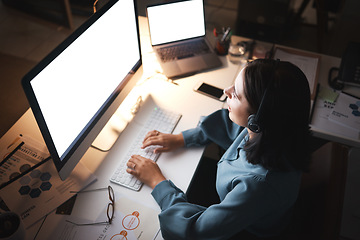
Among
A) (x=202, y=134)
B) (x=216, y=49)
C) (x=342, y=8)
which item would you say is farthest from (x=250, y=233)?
(x=342, y=8)

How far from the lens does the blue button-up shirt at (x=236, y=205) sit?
0.99 metres

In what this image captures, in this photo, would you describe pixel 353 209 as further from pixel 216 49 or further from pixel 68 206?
pixel 68 206

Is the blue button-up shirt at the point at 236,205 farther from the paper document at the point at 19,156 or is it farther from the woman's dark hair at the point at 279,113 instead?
the paper document at the point at 19,156

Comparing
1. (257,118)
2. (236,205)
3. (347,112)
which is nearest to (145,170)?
(236,205)

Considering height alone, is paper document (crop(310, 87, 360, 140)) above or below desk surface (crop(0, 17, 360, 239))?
above

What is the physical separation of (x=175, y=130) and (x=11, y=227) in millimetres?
725

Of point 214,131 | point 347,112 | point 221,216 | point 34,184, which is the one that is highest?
point 347,112

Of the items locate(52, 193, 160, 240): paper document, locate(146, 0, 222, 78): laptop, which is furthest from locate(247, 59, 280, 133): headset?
locate(146, 0, 222, 78): laptop

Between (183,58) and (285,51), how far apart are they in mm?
581

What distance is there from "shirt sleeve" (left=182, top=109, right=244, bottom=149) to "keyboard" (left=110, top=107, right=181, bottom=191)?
111 mm

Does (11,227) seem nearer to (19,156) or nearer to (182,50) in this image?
(19,156)

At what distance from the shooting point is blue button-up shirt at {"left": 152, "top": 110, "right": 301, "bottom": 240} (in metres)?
0.99

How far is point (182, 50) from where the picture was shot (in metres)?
1.74

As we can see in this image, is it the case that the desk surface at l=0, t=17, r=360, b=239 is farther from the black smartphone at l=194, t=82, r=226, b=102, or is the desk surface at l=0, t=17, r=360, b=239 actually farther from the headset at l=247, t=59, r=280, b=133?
the headset at l=247, t=59, r=280, b=133
